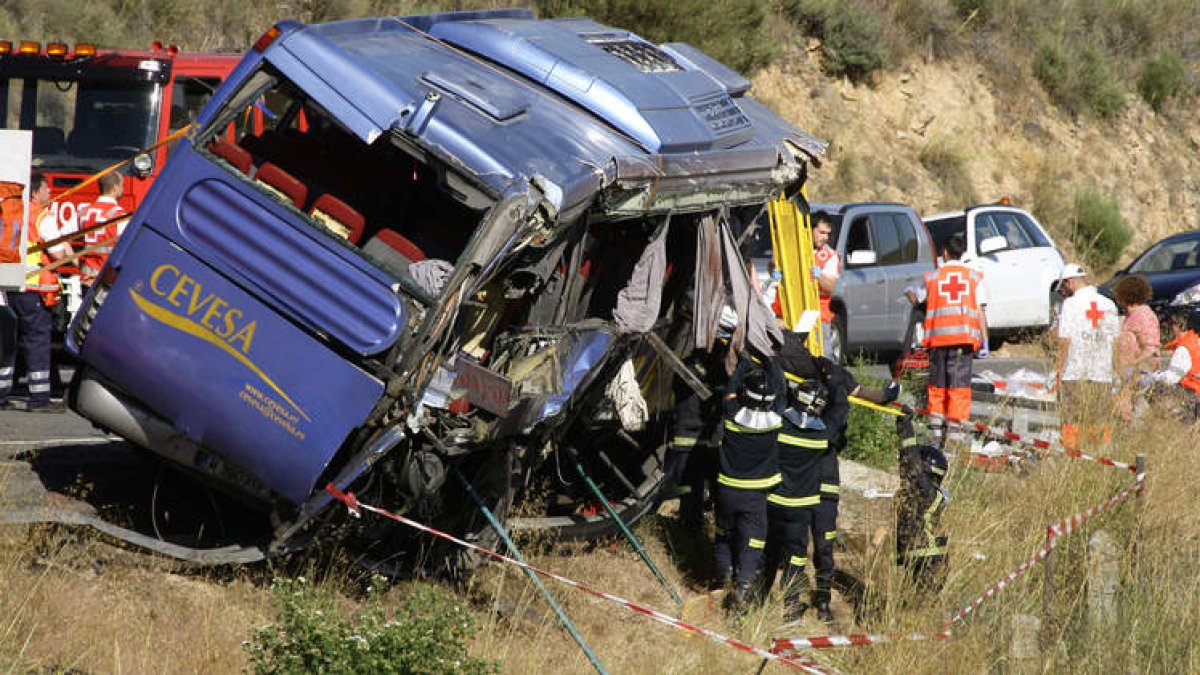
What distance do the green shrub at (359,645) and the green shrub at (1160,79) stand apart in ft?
98.9

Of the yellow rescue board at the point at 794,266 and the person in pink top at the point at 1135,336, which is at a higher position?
the yellow rescue board at the point at 794,266

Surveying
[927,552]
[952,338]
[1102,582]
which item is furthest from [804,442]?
[952,338]

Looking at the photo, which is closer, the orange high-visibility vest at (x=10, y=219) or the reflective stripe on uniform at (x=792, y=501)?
the orange high-visibility vest at (x=10, y=219)

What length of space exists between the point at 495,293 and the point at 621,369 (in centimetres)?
131

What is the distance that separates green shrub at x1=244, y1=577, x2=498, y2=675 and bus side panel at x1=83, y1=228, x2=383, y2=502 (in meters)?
0.90

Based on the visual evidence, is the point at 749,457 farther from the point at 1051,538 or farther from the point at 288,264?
the point at 288,264

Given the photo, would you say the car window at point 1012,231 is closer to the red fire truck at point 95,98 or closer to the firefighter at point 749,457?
the red fire truck at point 95,98

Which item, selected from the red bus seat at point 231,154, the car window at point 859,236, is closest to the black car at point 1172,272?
the car window at point 859,236

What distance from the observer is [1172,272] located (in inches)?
764

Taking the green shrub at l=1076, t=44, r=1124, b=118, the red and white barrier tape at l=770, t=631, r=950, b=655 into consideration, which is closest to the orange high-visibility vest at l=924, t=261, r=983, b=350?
the red and white barrier tape at l=770, t=631, r=950, b=655

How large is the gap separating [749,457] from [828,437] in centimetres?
52

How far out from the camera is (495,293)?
726 centimetres

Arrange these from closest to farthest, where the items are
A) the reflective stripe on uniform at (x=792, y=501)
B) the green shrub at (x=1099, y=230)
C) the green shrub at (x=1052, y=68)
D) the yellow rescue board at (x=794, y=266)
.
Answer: the reflective stripe on uniform at (x=792, y=501) < the yellow rescue board at (x=794, y=266) < the green shrub at (x=1099, y=230) < the green shrub at (x=1052, y=68)

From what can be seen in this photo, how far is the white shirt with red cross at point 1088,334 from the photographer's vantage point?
38.2ft
